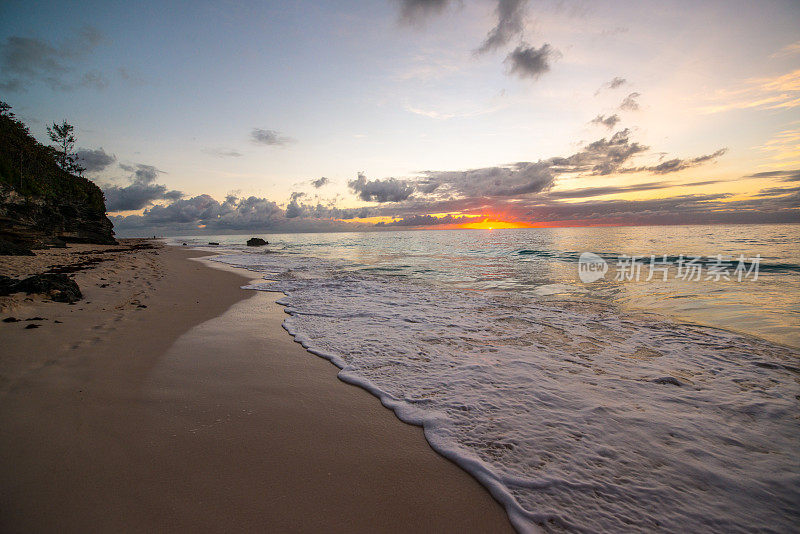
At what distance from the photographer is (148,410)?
3475 mm

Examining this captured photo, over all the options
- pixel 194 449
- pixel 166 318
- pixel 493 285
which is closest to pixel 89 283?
pixel 166 318

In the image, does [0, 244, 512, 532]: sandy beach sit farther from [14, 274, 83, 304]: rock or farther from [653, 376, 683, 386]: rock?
[653, 376, 683, 386]: rock

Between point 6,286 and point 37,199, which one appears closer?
point 6,286

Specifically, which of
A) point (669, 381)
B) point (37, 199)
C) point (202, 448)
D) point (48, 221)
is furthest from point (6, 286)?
point (48, 221)

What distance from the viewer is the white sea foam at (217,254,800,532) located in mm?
2537

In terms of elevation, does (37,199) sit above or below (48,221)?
above

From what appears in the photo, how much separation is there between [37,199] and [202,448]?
40103mm

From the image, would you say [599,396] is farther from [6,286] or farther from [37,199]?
[37,199]

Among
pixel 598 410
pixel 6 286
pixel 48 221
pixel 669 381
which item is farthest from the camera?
pixel 48 221

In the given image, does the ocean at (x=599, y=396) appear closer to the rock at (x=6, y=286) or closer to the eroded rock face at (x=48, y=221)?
the rock at (x=6, y=286)

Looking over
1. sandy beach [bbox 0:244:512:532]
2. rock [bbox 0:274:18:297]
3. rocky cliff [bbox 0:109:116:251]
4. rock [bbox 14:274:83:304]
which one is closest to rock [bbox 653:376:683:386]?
sandy beach [bbox 0:244:512:532]

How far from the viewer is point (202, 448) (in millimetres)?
2900

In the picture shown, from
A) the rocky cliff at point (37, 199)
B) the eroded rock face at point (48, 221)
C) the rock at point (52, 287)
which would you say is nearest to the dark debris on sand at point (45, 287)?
the rock at point (52, 287)

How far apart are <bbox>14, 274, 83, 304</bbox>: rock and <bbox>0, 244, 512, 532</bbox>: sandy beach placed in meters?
2.11
